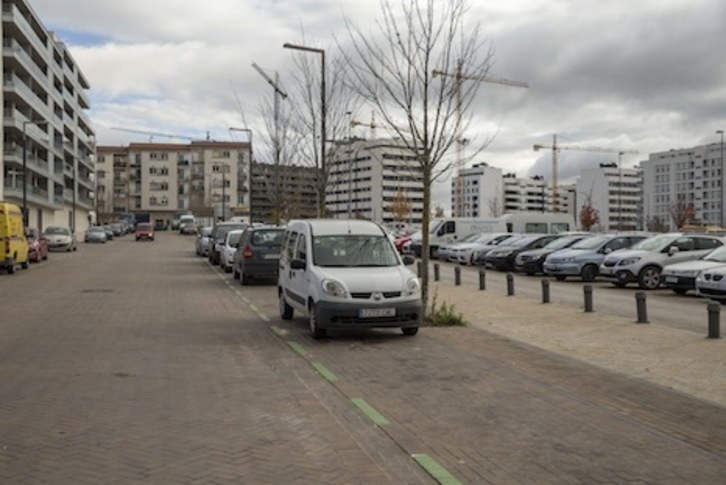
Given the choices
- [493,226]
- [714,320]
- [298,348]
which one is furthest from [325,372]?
[493,226]

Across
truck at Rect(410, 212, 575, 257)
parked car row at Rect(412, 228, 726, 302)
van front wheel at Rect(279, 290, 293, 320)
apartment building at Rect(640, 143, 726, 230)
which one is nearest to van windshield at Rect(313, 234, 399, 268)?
van front wheel at Rect(279, 290, 293, 320)

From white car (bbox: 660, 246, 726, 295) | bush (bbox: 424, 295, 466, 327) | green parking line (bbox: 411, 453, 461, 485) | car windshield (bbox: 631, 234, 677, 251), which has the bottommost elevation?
green parking line (bbox: 411, 453, 461, 485)

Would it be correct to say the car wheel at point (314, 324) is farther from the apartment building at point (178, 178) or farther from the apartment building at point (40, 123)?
the apartment building at point (178, 178)

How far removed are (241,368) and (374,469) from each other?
4.25 m

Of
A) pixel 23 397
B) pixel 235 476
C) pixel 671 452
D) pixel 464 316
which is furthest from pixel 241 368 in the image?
pixel 464 316

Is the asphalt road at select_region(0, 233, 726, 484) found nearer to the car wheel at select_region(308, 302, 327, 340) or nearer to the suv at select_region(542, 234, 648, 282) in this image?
the car wheel at select_region(308, 302, 327, 340)

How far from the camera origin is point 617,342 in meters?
11.5

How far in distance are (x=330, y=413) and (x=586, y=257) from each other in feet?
61.2

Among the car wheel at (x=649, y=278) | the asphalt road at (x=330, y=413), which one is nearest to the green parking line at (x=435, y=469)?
the asphalt road at (x=330, y=413)

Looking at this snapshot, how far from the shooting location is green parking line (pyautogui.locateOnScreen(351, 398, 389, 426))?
6746mm

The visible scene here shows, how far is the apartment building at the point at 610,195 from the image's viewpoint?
180312mm

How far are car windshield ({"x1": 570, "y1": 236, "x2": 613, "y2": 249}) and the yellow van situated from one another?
1935cm

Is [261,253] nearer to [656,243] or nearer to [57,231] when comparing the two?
[656,243]

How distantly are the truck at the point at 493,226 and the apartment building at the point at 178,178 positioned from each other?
107 metres
